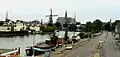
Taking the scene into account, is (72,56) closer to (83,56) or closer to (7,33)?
(83,56)

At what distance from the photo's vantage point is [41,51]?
156ft

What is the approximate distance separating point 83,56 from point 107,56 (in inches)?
127

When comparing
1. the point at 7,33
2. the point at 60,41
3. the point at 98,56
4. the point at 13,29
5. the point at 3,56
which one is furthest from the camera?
the point at 13,29

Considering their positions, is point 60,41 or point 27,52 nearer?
point 27,52

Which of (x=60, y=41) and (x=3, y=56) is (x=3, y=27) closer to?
(x=60, y=41)

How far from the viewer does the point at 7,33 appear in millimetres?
162625

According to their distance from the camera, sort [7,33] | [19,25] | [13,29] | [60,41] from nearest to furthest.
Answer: [60,41], [7,33], [13,29], [19,25]

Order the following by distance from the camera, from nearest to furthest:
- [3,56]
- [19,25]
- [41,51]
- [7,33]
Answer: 1. [3,56]
2. [41,51]
3. [7,33]
4. [19,25]

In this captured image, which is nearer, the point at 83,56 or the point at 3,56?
the point at 3,56

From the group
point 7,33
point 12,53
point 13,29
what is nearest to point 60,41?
point 12,53

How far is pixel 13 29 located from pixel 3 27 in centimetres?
590

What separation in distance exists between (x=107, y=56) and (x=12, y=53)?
59.1 feet

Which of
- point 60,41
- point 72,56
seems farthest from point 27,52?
point 60,41

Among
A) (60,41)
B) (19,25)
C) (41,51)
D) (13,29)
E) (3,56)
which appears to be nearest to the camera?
(3,56)
